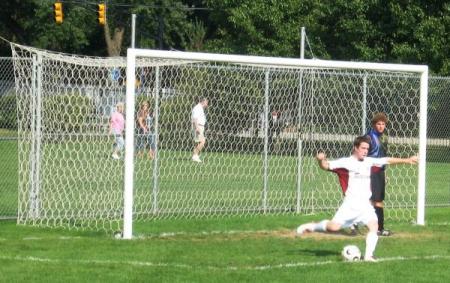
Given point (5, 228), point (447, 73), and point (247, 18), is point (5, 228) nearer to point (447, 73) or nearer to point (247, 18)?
point (447, 73)

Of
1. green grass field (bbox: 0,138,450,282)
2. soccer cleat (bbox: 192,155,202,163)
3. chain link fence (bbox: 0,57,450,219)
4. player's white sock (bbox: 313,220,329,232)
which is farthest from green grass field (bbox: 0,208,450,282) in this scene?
chain link fence (bbox: 0,57,450,219)

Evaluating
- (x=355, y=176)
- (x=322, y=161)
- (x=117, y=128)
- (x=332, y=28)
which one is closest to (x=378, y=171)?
(x=355, y=176)

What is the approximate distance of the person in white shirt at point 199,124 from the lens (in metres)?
17.5

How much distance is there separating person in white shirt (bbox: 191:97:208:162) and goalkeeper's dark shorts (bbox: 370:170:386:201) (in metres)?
3.35

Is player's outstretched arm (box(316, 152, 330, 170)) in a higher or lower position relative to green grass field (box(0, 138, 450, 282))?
higher

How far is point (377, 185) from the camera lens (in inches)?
602

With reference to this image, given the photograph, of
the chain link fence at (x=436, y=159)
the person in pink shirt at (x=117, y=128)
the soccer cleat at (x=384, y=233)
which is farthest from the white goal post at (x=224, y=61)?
the chain link fence at (x=436, y=159)

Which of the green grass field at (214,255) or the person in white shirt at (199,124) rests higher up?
the person in white shirt at (199,124)

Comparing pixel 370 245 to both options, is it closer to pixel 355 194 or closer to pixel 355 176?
pixel 355 194

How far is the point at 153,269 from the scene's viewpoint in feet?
37.4

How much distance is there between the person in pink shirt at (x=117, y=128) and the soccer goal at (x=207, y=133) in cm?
11

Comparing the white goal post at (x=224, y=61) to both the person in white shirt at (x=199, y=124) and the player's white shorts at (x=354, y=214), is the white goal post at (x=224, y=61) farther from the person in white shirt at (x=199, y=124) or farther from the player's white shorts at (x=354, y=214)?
the player's white shorts at (x=354, y=214)

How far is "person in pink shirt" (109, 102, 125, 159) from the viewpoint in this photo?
15961mm

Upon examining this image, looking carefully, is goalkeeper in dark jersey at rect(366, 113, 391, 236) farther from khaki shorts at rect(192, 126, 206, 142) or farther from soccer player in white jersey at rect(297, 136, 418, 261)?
khaki shorts at rect(192, 126, 206, 142)
